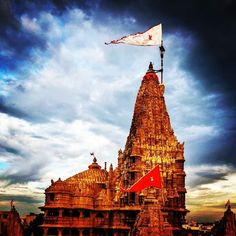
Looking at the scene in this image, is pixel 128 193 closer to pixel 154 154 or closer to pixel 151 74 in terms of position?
pixel 154 154

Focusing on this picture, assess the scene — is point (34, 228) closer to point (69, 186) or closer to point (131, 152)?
point (69, 186)

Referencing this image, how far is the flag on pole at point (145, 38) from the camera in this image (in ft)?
180

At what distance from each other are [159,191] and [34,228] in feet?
73.7

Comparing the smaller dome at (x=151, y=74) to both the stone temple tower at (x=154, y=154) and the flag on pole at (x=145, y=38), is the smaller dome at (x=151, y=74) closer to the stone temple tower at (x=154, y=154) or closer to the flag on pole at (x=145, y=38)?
the stone temple tower at (x=154, y=154)

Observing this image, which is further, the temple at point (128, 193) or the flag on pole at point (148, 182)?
the temple at point (128, 193)

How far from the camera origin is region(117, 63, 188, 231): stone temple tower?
2427 inches

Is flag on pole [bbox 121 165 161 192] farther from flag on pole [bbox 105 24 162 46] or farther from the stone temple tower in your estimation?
flag on pole [bbox 105 24 162 46]

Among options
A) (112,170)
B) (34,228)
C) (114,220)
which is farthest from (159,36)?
(34,228)

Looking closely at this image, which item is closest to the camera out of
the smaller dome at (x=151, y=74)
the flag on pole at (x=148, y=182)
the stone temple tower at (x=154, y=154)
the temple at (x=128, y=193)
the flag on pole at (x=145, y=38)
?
the flag on pole at (x=148, y=182)

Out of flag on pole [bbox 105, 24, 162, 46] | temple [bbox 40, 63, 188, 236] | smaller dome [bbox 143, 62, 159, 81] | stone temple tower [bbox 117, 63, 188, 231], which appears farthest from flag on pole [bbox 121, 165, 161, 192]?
smaller dome [bbox 143, 62, 159, 81]

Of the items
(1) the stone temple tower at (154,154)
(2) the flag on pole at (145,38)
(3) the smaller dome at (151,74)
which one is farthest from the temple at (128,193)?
(2) the flag on pole at (145,38)

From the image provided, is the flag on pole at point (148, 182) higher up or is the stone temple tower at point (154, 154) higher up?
the stone temple tower at point (154, 154)

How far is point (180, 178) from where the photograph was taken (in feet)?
211

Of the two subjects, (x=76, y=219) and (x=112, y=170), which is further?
(x=112, y=170)
